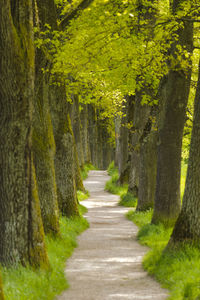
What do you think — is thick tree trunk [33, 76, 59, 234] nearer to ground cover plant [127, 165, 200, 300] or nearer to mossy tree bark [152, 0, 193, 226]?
ground cover plant [127, 165, 200, 300]

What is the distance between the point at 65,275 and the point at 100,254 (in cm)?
249

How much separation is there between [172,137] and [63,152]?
379 centimetres

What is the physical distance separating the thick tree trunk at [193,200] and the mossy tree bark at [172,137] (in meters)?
3.36

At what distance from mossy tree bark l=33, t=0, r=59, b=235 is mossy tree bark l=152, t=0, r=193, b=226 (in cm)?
334

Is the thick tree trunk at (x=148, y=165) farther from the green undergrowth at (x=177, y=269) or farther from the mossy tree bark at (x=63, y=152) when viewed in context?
the green undergrowth at (x=177, y=269)

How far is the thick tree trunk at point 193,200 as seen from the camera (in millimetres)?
9352

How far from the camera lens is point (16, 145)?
8.00m

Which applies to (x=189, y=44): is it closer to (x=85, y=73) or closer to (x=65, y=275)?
(x=85, y=73)

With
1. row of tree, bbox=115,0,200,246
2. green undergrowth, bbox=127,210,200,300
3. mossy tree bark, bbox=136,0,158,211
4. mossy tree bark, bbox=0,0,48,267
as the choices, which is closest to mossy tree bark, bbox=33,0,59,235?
green undergrowth, bbox=127,210,200,300

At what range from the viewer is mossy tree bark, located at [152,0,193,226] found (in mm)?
12805

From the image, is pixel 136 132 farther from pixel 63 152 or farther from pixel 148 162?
pixel 63 152

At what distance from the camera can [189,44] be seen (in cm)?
1280

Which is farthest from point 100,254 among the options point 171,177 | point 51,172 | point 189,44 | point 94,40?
point 189,44

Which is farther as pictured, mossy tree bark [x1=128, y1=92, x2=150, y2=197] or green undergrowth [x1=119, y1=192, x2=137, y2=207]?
green undergrowth [x1=119, y1=192, x2=137, y2=207]
